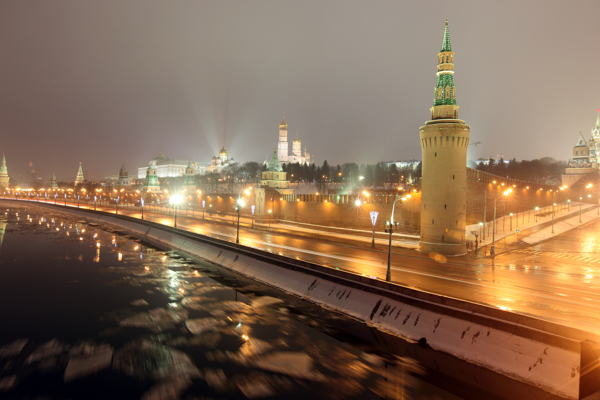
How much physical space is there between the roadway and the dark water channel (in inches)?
177

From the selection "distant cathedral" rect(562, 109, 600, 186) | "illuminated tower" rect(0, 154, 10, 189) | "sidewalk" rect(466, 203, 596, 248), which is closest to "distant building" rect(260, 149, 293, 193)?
"sidewalk" rect(466, 203, 596, 248)

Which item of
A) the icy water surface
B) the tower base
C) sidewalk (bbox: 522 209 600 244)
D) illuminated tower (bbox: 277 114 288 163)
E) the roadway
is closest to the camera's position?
the icy water surface

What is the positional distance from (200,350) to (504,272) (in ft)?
58.9

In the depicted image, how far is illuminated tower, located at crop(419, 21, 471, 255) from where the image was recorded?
27.4 m

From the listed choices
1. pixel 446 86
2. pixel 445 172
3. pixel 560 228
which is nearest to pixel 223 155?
pixel 560 228

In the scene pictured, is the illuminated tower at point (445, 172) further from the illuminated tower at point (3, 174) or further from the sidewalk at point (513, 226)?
the illuminated tower at point (3, 174)

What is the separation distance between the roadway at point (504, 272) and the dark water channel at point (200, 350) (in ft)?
14.8

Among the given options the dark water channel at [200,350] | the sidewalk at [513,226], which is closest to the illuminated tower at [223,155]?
the sidewalk at [513,226]

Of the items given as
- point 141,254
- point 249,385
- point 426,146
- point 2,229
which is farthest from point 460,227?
point 2,229

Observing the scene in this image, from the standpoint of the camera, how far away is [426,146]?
94.7ft

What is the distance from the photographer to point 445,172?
2773cm

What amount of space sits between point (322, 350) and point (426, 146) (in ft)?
67.7

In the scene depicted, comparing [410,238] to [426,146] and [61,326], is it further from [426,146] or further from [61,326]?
[61,326]

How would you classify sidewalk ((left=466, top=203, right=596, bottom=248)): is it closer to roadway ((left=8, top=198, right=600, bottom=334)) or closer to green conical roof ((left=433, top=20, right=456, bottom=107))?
roadway ((left=8, top=198, right=600, bottom=334))
